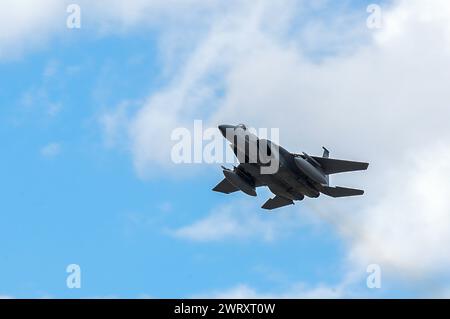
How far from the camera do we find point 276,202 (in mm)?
72688

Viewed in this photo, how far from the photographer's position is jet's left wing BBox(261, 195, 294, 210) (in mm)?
71875

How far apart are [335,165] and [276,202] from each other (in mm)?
8534

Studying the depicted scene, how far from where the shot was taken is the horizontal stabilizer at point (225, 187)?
245 ft

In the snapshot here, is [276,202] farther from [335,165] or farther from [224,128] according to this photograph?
[224,128]

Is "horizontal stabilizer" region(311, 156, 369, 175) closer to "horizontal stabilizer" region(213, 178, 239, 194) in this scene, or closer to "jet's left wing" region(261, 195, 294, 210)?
"jet's left wing" region(261, 195, 294, 210)

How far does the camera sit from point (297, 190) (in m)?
66.9

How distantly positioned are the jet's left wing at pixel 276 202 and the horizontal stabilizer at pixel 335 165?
238 inches

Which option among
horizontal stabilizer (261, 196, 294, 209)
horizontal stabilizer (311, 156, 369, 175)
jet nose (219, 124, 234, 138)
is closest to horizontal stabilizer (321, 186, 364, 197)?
horizontal stabilizer (311, 156, 369, 175)

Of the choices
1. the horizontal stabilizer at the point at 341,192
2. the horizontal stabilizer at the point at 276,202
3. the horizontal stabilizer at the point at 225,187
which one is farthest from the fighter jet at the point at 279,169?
the horizontal stabilizer at the point at 225,187
